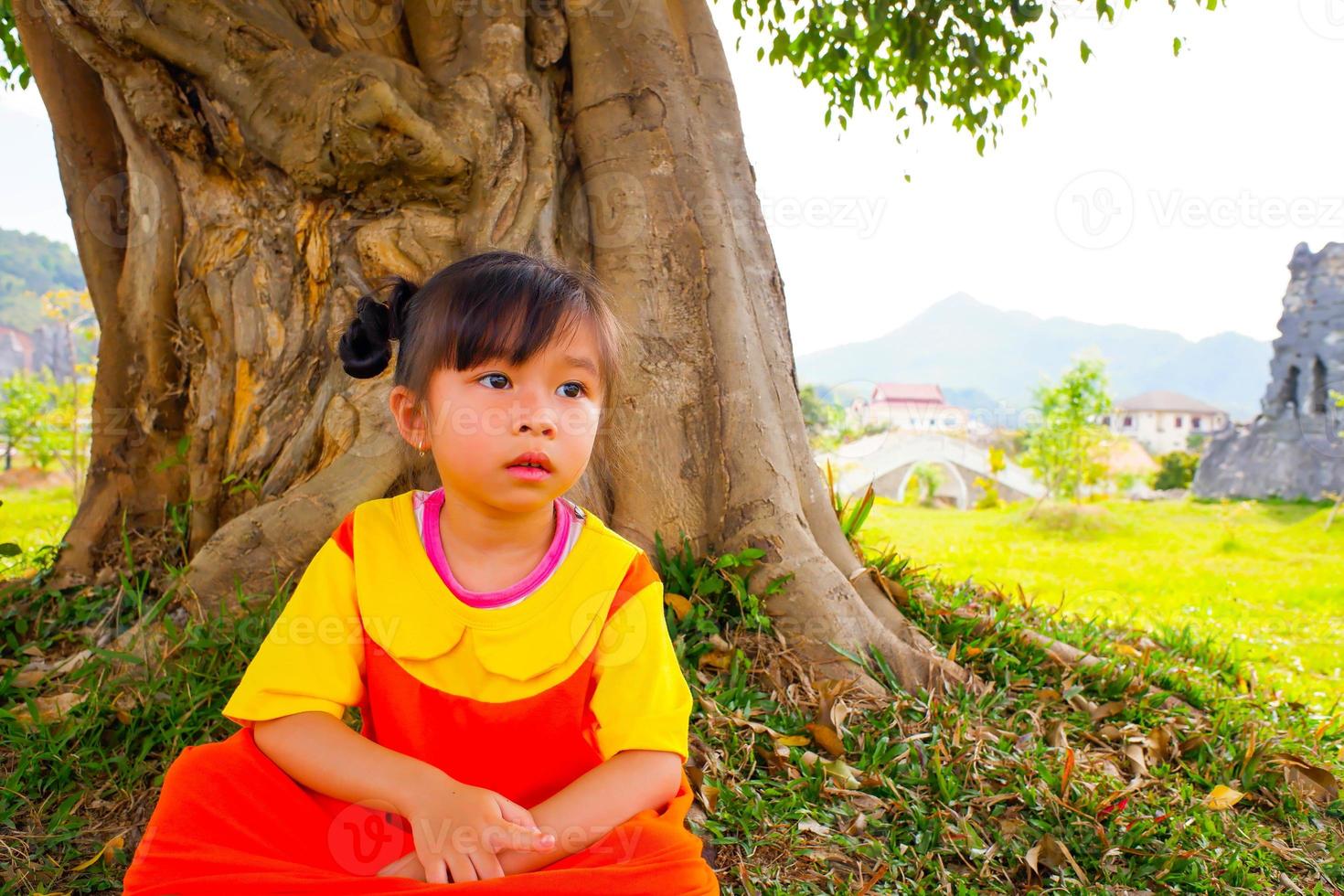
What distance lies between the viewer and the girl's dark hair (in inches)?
64.7

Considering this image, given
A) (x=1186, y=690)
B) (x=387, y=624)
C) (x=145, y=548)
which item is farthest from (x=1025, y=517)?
(x=387, y=624)

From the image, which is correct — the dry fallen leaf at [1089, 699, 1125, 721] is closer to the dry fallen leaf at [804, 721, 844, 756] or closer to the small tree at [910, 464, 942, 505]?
the dry fallen leaf at [804, 721, 844, 756]

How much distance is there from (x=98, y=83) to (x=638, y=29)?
246 centimetres

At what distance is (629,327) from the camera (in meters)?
3.34

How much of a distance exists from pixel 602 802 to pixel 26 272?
46415 millimetres

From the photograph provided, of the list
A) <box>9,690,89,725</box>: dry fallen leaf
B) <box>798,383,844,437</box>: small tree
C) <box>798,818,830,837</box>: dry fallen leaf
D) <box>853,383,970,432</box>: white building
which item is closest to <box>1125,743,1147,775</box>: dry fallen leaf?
<box>798,818,830,837</box>: dry fallen leaf

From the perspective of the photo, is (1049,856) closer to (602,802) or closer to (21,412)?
(602,802)

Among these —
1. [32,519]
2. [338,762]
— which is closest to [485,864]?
[338,762]

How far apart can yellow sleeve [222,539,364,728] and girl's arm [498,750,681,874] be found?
46 centimetres

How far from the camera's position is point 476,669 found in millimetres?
1714

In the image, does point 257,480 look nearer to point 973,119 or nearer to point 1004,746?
point 1004,746

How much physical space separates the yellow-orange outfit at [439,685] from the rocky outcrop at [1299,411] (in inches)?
671

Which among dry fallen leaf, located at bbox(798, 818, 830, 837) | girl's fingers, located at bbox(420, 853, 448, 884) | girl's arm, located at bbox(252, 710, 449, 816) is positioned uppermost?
girl's arm, located at bbox(252, 710, 449, 816)

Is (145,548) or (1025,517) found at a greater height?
(145,548)
